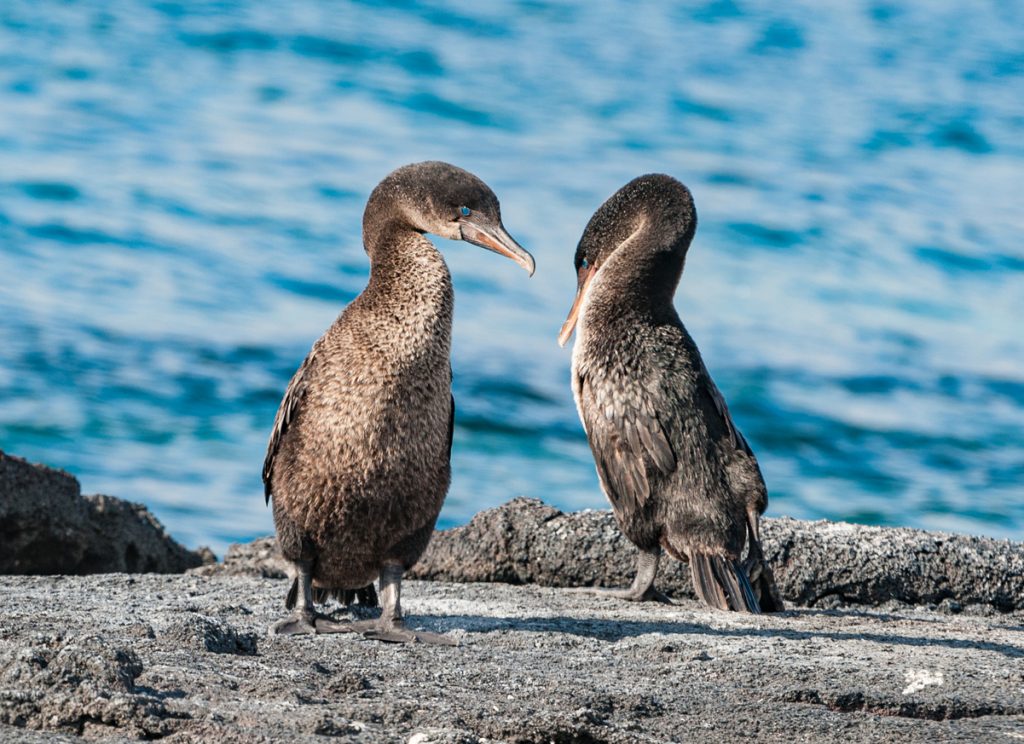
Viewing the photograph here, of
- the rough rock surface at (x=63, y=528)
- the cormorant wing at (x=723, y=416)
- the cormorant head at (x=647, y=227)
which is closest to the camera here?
the cormorant wing at (x=723, y=416)

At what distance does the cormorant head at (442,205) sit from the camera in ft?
18.7

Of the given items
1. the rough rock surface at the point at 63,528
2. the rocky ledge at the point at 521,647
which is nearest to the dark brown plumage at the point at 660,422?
the rocky ledge at the point at 521,647

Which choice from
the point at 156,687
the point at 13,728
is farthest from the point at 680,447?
the point at 13,728

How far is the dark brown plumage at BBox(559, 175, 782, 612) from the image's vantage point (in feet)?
21.0

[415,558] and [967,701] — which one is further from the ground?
[415,558]

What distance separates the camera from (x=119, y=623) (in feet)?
15.7

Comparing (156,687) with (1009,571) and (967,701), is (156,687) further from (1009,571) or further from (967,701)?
(1009,571)

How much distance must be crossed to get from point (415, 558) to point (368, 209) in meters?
1.29

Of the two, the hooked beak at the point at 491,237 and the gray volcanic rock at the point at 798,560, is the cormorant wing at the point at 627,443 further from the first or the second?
the hooked beak at the point at 491,237

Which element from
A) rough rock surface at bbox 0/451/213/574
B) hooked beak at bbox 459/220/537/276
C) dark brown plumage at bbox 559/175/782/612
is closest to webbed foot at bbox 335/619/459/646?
hooked beak at bbox 459/220/537/276

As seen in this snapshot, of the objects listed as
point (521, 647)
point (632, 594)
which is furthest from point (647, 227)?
point (521, 647)

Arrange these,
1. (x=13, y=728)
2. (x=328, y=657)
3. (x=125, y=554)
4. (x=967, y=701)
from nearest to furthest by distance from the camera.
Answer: (x=13, y=728) < (x=967, y=701) < (x=328, y=657) < (x=125, y=554)

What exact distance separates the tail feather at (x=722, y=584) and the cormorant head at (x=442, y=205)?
4.84 feet

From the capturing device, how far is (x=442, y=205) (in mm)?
5699
